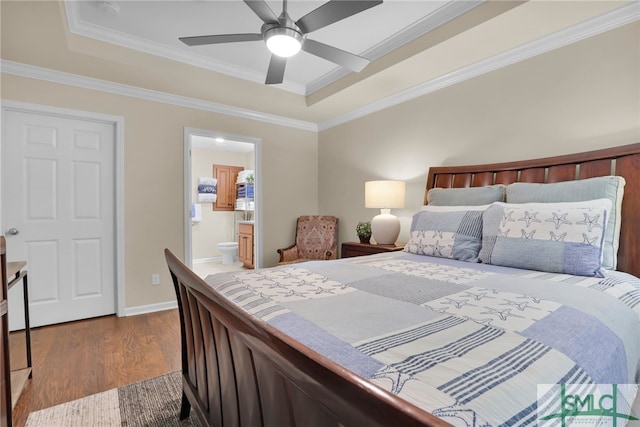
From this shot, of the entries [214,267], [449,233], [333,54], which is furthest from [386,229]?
[214,267]

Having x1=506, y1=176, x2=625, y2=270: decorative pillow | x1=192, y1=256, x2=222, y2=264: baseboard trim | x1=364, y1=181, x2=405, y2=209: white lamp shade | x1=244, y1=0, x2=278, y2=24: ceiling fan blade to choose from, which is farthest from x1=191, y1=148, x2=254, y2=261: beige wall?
x1=506, y1=176, x2=625, y2=270: decorative pillow

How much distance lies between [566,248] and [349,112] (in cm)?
305

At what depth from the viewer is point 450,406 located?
21.2 inches

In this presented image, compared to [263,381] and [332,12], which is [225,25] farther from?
[263,381]

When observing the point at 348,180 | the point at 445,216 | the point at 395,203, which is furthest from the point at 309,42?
the point at 348,180

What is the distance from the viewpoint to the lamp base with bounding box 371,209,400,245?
10.5ft

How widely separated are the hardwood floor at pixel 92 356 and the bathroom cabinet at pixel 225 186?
12.7 feet

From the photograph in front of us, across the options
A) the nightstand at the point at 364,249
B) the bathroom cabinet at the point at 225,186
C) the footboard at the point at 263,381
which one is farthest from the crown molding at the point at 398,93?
the bathroom cabinet at the point at 225,186

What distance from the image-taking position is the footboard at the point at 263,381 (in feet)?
1.30

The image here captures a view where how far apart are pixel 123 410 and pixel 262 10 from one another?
237 centimetres

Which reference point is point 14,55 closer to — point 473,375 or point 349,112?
point 349,112

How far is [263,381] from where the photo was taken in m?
0.74

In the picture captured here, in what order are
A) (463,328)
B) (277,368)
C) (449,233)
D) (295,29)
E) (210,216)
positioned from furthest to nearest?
(210,216) < (449,233) < (295,29) < (463,328) < (277,368)

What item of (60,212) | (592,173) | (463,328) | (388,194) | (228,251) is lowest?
(228,251)
